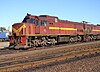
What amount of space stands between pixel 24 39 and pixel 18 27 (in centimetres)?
165

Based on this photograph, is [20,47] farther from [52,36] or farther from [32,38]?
[52,36]

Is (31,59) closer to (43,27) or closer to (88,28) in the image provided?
(43,27)

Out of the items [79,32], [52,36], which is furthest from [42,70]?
[79,32]

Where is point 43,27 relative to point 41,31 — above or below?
above

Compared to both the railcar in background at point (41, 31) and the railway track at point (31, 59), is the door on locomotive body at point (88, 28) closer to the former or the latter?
the railcar in background at point (41, 31)

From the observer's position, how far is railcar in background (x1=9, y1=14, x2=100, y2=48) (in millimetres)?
20406

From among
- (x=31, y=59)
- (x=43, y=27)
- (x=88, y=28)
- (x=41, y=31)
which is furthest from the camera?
(x=88, y=28)

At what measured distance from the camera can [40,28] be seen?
72.4 ft

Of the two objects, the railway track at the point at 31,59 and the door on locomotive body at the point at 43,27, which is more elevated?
the door on locomotive body at the point at 43,27

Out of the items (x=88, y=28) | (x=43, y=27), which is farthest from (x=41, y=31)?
(x=88, y=28)

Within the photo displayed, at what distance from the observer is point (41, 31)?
22234 mm

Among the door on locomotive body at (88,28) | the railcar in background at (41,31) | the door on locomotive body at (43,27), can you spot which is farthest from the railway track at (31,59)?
the door on locomotive body at (88,28)

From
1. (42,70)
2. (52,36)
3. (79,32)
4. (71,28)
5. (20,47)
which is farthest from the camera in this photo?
(79,32)

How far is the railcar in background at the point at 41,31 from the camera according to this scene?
20.4m
